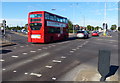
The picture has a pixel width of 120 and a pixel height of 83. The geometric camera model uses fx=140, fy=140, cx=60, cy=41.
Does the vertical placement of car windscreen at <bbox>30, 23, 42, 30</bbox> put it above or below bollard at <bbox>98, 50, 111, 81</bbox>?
above

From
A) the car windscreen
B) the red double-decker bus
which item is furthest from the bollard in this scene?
the car windscreen

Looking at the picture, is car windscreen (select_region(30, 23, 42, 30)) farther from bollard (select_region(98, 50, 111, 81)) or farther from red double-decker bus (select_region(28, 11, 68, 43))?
bollard (select_region(98, 50, 111, 81))

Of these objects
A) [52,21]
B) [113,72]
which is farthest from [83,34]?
[113,72]

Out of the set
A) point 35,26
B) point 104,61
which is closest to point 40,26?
point 35,26

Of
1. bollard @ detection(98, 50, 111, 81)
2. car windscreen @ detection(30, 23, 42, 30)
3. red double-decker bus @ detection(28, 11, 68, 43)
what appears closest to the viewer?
bollard @ detection(98, 50, 111, 81)

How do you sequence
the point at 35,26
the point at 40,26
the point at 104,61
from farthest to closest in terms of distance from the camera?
the point at 35,26 → the point at 40,26 → the point at 104,61

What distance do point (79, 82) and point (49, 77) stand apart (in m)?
1.38

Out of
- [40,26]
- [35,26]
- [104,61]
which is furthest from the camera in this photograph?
[35,26]

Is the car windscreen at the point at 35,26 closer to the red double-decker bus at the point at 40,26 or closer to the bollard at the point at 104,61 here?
the red double-decker bus at the point at 40,26

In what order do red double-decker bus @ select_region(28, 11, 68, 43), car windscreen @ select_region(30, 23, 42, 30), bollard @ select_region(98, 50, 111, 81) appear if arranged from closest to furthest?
bollard @ select_region(98, 50, 111, 81), red double-decker bus @ select_region(28, 11, 68, 43), car windscreen @ select_region(30, 23, 42, 30)

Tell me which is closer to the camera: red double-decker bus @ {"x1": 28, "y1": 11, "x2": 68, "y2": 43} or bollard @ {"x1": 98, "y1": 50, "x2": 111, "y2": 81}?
bollard @ {"x1": 98, "y1": 50, "x2": 111, "y2": 81}

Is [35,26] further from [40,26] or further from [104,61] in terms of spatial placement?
[104,61]

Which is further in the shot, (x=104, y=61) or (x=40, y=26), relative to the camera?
(x=40, y=26)

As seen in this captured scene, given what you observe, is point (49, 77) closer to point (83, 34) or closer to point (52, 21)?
point (52, 21)
